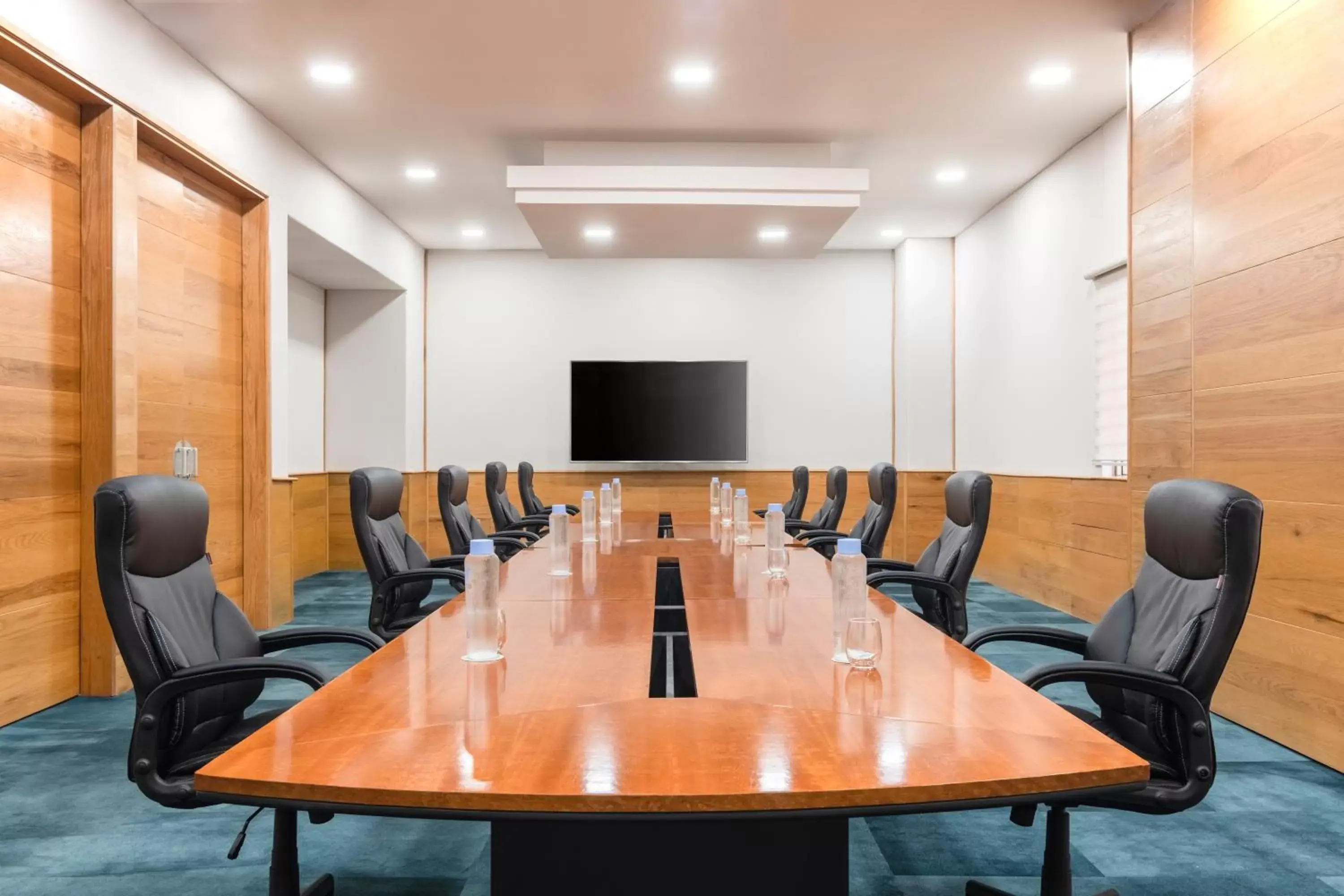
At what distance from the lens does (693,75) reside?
5242 millimetres

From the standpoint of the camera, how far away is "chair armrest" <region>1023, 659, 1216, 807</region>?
185 centimetres

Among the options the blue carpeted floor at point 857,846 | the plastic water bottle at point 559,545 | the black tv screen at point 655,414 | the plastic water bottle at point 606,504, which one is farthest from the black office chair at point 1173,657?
the black tv screen at point 655,414

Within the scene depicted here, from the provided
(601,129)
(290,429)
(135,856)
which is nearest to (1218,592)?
(135,856)

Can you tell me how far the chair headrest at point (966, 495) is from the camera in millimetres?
3471

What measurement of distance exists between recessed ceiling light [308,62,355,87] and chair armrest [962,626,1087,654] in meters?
4.71

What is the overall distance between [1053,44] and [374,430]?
677cm

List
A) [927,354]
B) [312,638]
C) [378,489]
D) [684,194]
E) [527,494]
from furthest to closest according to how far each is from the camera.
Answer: [927,354] → [527,494] → [684,194] → [378,489] → [312,638]

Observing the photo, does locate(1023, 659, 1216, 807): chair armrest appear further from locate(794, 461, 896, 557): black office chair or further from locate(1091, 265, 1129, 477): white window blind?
locate(1091, 265, 1129, 477): white window blind

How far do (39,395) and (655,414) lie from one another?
235 inches

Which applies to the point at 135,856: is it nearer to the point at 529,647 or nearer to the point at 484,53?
the point at 529,647

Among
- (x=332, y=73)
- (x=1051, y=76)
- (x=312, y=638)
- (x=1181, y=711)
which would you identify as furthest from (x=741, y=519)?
(x=332, y=73)

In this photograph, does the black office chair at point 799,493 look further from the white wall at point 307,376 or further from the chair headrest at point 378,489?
the chair headrest at point 378,489

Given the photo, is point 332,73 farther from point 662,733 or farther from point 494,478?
point 662,733

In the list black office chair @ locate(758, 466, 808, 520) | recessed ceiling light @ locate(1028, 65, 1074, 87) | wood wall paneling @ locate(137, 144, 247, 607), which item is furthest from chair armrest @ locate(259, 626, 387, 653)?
recessed ceiling light @ locate(1028, 65, 1074, 87)
